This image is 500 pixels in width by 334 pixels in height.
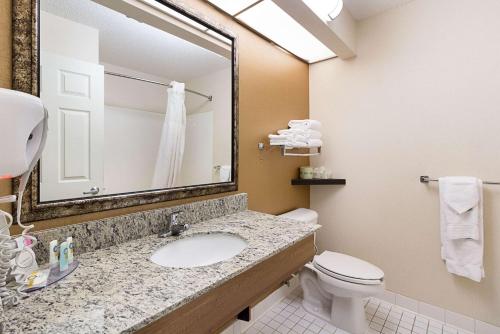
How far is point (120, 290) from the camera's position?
0.63 m

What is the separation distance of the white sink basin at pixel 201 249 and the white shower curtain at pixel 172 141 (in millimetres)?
303

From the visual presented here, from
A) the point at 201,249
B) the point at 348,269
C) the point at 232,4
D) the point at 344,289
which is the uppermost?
the point at 232,4

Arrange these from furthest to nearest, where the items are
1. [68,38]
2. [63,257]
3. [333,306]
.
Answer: [333,306] → [68,38] → [63,257]

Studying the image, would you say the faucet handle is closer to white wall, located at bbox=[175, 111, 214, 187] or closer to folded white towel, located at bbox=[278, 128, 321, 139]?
white wall, located at bbox=[175, 111, 214, 187]

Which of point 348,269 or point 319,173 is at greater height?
point 319,173

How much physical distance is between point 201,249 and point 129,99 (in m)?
0.77

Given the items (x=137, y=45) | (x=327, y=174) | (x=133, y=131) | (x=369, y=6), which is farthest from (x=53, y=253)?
(x=369, y=6)

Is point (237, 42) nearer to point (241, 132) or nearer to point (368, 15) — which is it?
point (241, 132)

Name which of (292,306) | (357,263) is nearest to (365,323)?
(357,263)

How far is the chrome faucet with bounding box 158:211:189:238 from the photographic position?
1.08 m

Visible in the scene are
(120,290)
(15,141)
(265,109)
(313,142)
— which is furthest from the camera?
(313,142)

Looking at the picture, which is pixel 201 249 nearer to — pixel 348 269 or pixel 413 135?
pixel 348 269

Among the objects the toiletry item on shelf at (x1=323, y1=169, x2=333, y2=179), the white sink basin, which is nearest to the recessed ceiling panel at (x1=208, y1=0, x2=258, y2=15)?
the white sink basin

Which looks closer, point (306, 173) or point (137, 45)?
point (137, 45)
